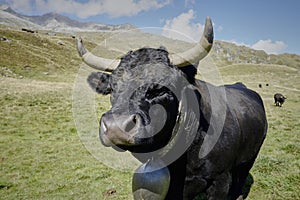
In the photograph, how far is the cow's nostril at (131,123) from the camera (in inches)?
96.6

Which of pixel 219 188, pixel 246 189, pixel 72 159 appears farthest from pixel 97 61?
pixel 72 159

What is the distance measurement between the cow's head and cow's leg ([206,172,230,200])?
1222 mm

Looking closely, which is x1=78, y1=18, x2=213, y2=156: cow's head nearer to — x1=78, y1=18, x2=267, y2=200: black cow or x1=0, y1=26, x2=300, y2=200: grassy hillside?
x1=78, y1=18, x2=267, y2=200: black cow

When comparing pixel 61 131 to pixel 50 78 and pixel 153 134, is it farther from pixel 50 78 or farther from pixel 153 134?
pixel 50 78

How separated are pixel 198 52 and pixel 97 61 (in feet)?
5.52

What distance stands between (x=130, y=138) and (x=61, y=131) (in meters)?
10.4

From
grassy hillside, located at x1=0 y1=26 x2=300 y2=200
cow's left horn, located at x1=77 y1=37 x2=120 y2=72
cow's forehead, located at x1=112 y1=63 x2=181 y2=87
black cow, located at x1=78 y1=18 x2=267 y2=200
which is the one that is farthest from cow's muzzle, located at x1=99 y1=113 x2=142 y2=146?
grassy hillside, located at x1=0 y1=26 x2=300 y2=200

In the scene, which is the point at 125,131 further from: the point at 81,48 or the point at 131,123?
the point at 81,48

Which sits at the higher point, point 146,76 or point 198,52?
point 198,52

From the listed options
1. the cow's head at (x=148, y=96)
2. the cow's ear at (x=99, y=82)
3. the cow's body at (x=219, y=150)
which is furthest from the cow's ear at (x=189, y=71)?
the cow's ear at (x=99, y=82)

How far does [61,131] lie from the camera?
12016mm

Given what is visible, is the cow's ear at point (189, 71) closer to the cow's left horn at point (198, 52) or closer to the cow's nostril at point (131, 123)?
the cow's left horn at point (198, 52)

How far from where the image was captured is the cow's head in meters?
2.51

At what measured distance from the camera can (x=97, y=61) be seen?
3979 mm
